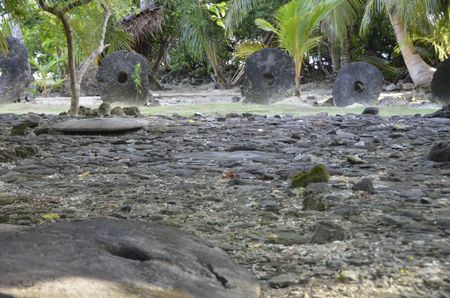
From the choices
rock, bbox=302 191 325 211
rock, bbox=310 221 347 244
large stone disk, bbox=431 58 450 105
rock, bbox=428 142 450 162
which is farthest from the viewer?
large stone disk, bbox=431 58 450 105

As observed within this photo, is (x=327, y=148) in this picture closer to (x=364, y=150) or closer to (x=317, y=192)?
(x=364, y=150)

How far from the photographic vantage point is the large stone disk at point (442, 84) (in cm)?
1077

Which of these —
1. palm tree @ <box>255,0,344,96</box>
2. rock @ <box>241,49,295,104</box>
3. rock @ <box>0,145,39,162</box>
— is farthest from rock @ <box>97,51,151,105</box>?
rock @ <box>0,145,39,162</box>

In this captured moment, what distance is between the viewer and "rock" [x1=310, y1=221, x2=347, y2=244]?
1.91m

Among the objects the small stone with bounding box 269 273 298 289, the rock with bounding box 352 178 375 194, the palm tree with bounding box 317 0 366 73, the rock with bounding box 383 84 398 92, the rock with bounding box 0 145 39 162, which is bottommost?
the rock with bounding box 0 145 39 162

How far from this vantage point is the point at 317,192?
8.64 feet

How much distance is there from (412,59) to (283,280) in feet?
43.6

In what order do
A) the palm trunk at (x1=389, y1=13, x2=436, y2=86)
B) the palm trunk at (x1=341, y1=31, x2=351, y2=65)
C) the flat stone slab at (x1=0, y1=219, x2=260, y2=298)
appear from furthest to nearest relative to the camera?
the palm trunk at (x1=341, y1=31, x2=351, y2=65), the palm trunk at (x1=389, y1=13, x2=436, y2=86), the flat stone slab at (x1=0, y1=219, x2=260, y2=298)

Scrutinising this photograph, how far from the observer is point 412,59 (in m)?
13.9

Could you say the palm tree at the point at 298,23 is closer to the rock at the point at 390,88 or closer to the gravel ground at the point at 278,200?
the rock at the point at 390,88

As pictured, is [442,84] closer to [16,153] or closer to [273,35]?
Answer: [273,35]

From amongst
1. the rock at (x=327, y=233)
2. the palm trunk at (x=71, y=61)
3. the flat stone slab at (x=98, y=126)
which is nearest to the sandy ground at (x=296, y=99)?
the palm trunk at (x=71, y=61)

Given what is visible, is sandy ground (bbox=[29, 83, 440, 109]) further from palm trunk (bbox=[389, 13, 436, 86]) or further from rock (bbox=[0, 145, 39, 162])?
rock (bbox=[0, 145, 39, 162])

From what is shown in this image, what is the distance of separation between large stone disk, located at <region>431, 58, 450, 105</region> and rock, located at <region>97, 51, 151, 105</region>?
5.95m
